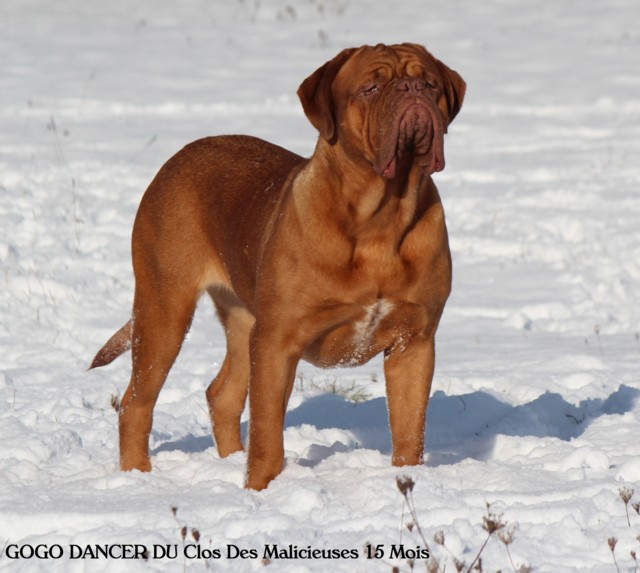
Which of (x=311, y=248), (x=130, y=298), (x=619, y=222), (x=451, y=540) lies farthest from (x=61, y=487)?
(x=619, y=222)

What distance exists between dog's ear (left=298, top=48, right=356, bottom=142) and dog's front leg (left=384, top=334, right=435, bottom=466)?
94 cm

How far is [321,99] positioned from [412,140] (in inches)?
17.3

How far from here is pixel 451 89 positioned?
4.66 m

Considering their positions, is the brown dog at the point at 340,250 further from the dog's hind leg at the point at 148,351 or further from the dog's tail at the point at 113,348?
the dog's tail at the point at 113,348

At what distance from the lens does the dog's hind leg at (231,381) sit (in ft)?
19.2

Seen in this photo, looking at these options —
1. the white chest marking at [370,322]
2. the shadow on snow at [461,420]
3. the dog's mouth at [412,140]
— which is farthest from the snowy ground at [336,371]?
the dog's mouth at [412,140]

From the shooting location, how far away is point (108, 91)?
13.3 meters

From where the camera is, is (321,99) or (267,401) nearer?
(321,99)

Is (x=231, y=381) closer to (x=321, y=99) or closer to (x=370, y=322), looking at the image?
(x=370, y=322)

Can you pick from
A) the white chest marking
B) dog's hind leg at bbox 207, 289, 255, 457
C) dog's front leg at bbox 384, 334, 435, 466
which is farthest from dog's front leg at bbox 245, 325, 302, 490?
dog's hind leg at bbox 207, 289, 255, 457

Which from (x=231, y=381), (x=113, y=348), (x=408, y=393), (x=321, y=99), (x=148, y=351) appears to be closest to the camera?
(x=321, y=99)

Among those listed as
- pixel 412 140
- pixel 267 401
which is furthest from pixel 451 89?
pixel 267 401

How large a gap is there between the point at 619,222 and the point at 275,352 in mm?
5898

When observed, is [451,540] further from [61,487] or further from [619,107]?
[619,107]
